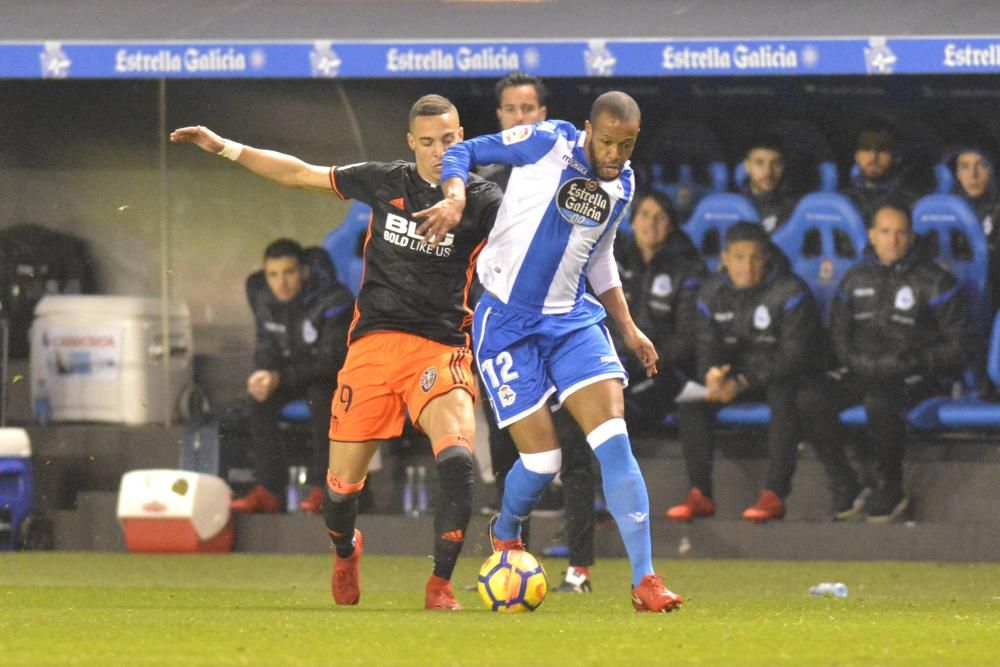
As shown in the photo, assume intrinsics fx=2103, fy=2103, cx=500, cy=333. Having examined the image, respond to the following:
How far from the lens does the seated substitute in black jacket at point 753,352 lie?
11602mm

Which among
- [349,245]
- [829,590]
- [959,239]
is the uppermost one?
[349,245]

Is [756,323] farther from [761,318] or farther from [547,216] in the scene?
[547,216]

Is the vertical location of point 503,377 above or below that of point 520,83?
below

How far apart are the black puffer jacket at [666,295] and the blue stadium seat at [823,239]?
0.60m

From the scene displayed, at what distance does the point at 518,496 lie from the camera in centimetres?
774

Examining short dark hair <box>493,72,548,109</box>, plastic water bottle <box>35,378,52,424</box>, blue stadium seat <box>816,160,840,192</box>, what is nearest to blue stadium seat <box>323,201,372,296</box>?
plastic water bottle <box>35,378,52,424</box>

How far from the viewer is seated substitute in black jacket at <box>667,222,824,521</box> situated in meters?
11.6

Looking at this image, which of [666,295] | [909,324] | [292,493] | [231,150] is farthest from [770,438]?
[231,150]

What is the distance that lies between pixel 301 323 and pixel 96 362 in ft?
4.38

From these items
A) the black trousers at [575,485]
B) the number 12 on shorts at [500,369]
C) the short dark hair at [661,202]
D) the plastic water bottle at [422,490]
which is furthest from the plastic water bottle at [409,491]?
the number 12 on shorts at [500,369]

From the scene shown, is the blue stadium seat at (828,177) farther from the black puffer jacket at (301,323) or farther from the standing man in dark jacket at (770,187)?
the black puffer jacket at (301,323)

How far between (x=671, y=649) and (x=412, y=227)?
260cm

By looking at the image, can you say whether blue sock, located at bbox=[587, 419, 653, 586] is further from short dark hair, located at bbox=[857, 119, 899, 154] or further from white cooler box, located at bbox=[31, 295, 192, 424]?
white cooler box, located at bbox=[31, 295, 192, 424]

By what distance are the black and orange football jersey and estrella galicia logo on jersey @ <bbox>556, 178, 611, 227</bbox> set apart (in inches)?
19.3
